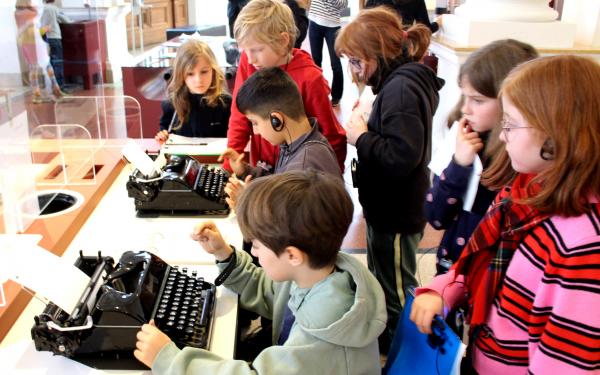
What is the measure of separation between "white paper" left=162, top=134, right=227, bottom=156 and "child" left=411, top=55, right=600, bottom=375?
1.59 meters

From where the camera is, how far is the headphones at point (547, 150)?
100cm

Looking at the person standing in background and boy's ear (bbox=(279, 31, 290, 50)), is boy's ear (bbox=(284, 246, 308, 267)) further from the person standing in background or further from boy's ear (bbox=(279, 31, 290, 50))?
the person standing in background

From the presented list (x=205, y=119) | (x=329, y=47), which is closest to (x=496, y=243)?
(x=205, y=119)

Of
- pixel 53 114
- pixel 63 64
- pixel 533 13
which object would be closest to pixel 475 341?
pixel 533 13

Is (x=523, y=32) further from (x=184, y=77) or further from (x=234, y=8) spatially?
(x=234, y=8)

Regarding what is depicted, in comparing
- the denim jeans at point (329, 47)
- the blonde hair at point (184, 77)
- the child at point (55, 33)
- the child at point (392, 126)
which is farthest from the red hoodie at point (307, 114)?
the child at point (55, 33)

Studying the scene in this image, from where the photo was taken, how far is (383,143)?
1.83 m

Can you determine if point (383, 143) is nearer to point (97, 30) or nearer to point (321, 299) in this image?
point (321, 299)

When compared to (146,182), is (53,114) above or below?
below

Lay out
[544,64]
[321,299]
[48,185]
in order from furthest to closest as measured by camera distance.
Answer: [48,185] → [321,299] → [544,64]

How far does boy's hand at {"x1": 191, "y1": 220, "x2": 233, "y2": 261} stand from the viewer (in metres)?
1.45

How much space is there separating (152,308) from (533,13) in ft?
9.50

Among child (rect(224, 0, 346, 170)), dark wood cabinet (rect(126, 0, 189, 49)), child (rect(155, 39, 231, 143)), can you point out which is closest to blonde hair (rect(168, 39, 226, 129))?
child (rect(155, 39, 231, 143))

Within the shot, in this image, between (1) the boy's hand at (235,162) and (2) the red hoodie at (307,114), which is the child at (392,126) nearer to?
(2) the red hoodie at (307,114)
